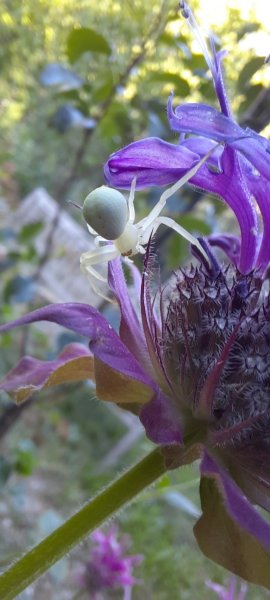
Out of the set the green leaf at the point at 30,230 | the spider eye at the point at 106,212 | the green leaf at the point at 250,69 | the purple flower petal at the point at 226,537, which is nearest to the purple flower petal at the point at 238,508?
the purple flower petal at the point at 226,537

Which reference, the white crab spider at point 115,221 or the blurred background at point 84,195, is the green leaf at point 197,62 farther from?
the white crab spider at point 115,221

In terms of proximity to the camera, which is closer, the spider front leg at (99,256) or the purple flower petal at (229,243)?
the spider front leg at (99,256)

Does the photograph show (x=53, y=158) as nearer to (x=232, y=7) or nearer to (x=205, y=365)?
(x=232, y=7)

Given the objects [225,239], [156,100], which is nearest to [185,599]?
[156,100]

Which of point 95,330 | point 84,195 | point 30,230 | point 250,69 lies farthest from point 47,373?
point 84,195

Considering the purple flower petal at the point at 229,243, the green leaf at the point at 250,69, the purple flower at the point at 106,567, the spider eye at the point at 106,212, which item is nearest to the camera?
the spider eye at the point at 106,212

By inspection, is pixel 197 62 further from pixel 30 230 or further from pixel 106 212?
pixel 106 212

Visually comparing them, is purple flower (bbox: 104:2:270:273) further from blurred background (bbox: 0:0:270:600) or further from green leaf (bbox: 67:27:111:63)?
green leaf (bbox: 67:27:111:63)
